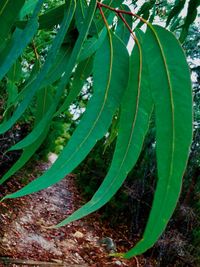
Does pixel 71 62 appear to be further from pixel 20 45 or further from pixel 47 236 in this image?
pixel 47 236

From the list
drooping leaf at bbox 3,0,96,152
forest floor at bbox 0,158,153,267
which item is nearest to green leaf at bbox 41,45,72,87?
drooping leaf at bbox 3,0,96,152

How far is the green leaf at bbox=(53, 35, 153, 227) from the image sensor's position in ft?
1.86

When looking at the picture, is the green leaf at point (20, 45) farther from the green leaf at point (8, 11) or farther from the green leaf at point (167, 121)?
the green leaf at point (167, 121)

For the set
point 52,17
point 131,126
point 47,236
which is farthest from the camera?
point 47,236

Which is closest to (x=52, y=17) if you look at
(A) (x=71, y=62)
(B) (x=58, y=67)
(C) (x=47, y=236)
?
(B) (x=58, y=67)

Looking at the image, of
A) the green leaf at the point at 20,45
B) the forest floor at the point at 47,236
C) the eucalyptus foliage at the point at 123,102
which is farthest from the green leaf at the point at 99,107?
the forest floor at the point at 47,236

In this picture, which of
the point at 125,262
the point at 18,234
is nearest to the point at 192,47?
the point at 125,262

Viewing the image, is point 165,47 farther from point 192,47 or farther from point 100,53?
point 192,47

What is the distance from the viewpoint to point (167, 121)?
1.79 feet

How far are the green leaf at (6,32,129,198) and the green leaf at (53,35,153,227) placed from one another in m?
0.03

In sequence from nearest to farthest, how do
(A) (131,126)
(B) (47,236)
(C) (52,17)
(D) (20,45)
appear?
(D) (20,45) → (A) (131,126) → (C) (52,17) → (B) (47,236)

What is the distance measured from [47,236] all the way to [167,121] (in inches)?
140

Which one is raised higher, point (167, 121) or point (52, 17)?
point (52, 17)

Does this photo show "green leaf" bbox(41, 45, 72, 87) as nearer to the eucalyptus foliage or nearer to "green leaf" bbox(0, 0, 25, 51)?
the eucalyptus foliage
